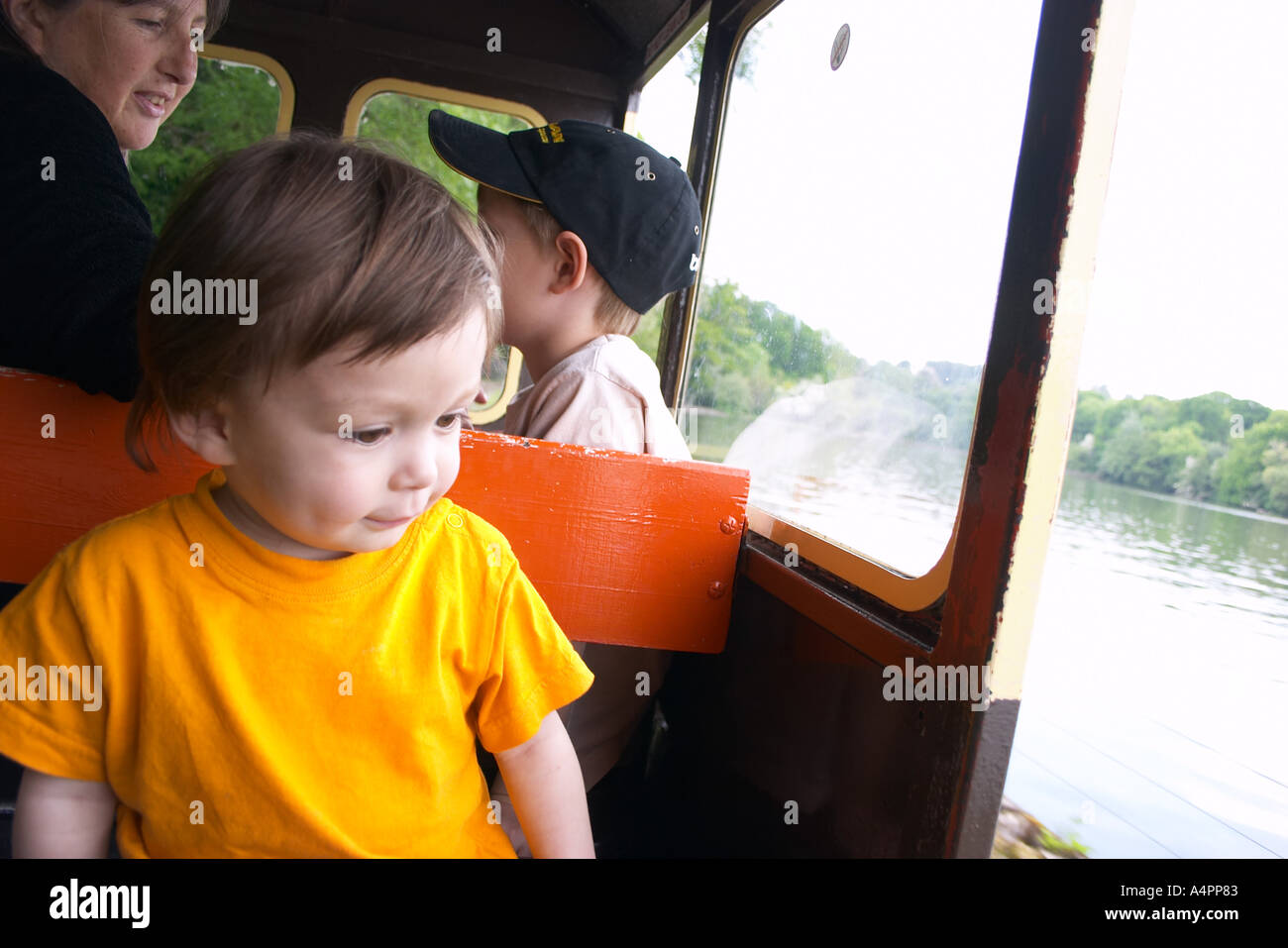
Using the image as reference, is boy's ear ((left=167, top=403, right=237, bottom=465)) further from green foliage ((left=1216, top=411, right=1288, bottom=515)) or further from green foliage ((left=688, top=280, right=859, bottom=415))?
green foliage ((left=1216, top=411, right=1288, bottom=515))

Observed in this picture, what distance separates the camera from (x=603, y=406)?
5.56 feet

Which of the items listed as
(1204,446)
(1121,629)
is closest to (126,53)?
(1204,446)

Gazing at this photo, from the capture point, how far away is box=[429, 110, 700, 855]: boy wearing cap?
5.84ft

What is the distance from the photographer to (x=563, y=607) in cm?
143

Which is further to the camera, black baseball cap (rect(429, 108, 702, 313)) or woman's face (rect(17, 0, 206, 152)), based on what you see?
black baseball cap (rect(429, 108, 702, 313))

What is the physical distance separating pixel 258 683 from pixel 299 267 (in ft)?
1.50

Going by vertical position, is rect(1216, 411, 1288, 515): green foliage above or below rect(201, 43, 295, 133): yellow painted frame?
below

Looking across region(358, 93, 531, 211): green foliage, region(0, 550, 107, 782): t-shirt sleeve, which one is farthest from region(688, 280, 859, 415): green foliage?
region(358, 93, 531, 211): green foliage

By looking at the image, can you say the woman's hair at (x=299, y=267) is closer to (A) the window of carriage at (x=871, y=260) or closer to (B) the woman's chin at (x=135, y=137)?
(A) the window of carriage at (x=871, y=260)

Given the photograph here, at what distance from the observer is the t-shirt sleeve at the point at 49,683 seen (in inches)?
36.7

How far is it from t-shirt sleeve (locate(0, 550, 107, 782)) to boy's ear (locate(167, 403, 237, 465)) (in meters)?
0.20

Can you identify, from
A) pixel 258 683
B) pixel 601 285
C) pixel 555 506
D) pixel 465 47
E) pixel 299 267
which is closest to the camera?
pixel 299 267

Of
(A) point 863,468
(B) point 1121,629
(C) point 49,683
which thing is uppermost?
(A) point 863,468

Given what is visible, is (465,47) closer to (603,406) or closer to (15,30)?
A: (15,30)
